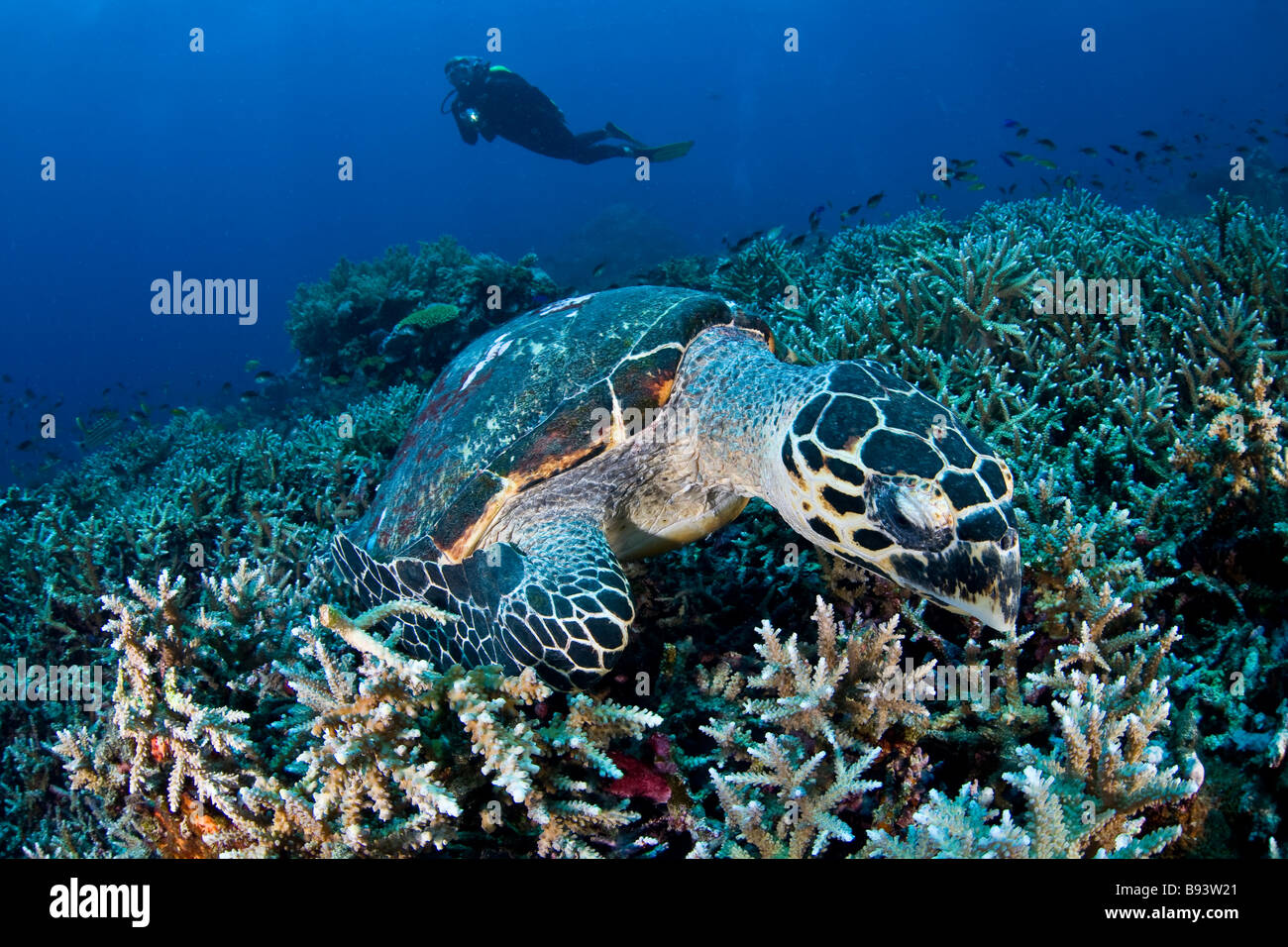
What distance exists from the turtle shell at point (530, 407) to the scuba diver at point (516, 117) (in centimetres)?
1071

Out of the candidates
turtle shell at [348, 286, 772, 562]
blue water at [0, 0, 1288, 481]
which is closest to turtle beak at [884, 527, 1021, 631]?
turtle shell at [348, 286, 772, 562]

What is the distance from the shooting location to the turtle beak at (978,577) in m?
1.47

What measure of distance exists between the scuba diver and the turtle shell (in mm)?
10713

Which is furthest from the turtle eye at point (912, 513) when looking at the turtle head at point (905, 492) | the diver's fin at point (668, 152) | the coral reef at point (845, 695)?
the diver's fin at point (668, 152)

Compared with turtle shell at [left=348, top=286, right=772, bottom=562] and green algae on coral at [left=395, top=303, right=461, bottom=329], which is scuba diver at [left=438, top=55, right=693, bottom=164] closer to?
green algae on coral at [left=395, top=303, right=461, bottom=329]

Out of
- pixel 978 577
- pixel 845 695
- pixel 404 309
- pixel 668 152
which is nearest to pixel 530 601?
pixel 845 695

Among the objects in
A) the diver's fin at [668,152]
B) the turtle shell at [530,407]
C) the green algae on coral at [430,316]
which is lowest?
the turtle shell at [530,407]

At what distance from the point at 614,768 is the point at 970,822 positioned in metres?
0.79

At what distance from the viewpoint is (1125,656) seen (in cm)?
163

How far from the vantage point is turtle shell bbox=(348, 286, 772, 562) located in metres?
2.25

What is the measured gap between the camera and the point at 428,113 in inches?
3999

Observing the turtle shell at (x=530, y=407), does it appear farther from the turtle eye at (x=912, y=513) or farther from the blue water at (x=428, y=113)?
the blue water at (x=428, y=113)

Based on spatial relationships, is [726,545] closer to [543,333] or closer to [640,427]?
[640,427]

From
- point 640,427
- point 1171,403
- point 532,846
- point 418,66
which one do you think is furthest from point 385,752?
point 418,66
